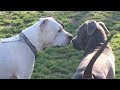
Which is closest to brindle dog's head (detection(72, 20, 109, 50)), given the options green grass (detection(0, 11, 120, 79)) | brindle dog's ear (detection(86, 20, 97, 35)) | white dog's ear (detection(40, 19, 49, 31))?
brindle dog's ear (detection(86, 20, 97, 35))

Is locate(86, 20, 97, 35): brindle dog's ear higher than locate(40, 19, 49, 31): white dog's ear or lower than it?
lower

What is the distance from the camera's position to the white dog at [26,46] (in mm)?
4400

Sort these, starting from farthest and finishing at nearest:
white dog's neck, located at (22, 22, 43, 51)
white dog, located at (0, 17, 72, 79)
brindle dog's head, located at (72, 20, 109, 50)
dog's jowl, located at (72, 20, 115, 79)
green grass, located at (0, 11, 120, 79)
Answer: green grass, located at (0, 11, 120, 79) → brindle dog's head, located at (72, 20, 109, 50) → white dog's neck, located at (22, 22, 43, 51) → white dog, located at (0, 17, 72, 79) → dog's jowl, located at (72, 20, 115, 79)

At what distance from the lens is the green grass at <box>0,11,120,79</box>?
6.18 m

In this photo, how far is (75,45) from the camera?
5.14 meters

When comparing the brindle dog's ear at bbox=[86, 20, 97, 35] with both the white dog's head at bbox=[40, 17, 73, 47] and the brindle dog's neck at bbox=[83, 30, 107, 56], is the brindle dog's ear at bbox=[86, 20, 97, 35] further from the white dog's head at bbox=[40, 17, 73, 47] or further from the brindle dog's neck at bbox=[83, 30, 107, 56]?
the white dog's head at bbox=[40, 17, 73, 47]

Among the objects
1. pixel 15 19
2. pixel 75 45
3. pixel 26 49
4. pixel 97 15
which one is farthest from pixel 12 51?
pixel 97 15

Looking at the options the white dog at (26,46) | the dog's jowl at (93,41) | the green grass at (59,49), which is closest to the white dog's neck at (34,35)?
the white dog at (26,46)

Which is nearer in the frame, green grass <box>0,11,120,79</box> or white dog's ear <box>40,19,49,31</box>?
white dog's ear <box>40,19,49,31</box>

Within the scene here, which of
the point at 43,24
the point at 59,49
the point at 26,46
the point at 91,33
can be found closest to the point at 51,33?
the point at 43,24

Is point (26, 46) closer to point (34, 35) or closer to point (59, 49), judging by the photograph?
point (34, 35)

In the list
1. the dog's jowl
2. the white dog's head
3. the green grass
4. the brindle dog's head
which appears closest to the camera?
the dog's jowl
